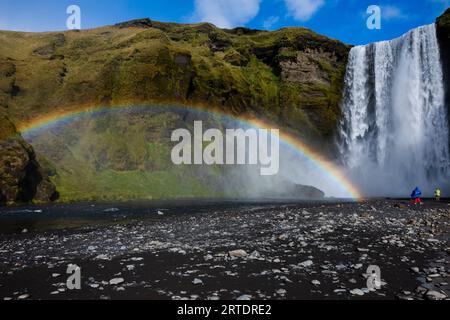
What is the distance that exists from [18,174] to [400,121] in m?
74.7

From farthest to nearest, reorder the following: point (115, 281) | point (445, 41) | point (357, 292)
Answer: point (445, 41)
point (115, 281)
point (357, 292)

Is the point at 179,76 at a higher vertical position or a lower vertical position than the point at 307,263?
higher

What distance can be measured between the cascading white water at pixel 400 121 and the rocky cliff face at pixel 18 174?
222 feet

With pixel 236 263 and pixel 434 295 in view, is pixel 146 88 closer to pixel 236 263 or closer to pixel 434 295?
pixel 236 263

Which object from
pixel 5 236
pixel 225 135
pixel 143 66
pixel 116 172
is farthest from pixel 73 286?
pixel 143 66

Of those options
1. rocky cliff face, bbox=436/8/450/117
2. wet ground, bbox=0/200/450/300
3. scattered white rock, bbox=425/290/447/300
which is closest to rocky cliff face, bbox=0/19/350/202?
rocky cliff face, bbox=436/8/450/117

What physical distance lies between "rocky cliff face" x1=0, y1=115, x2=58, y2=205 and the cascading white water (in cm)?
6764

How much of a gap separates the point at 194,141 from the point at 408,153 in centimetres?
5206

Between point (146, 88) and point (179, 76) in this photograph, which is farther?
point (179, 76)

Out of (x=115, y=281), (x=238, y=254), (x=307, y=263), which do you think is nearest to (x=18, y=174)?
(x=238, y=254)

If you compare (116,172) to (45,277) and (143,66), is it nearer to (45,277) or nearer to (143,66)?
(143,66)

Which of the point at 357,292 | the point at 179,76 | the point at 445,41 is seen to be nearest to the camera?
the point at 357,292

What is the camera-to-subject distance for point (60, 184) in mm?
66625

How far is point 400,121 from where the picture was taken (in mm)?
73250
